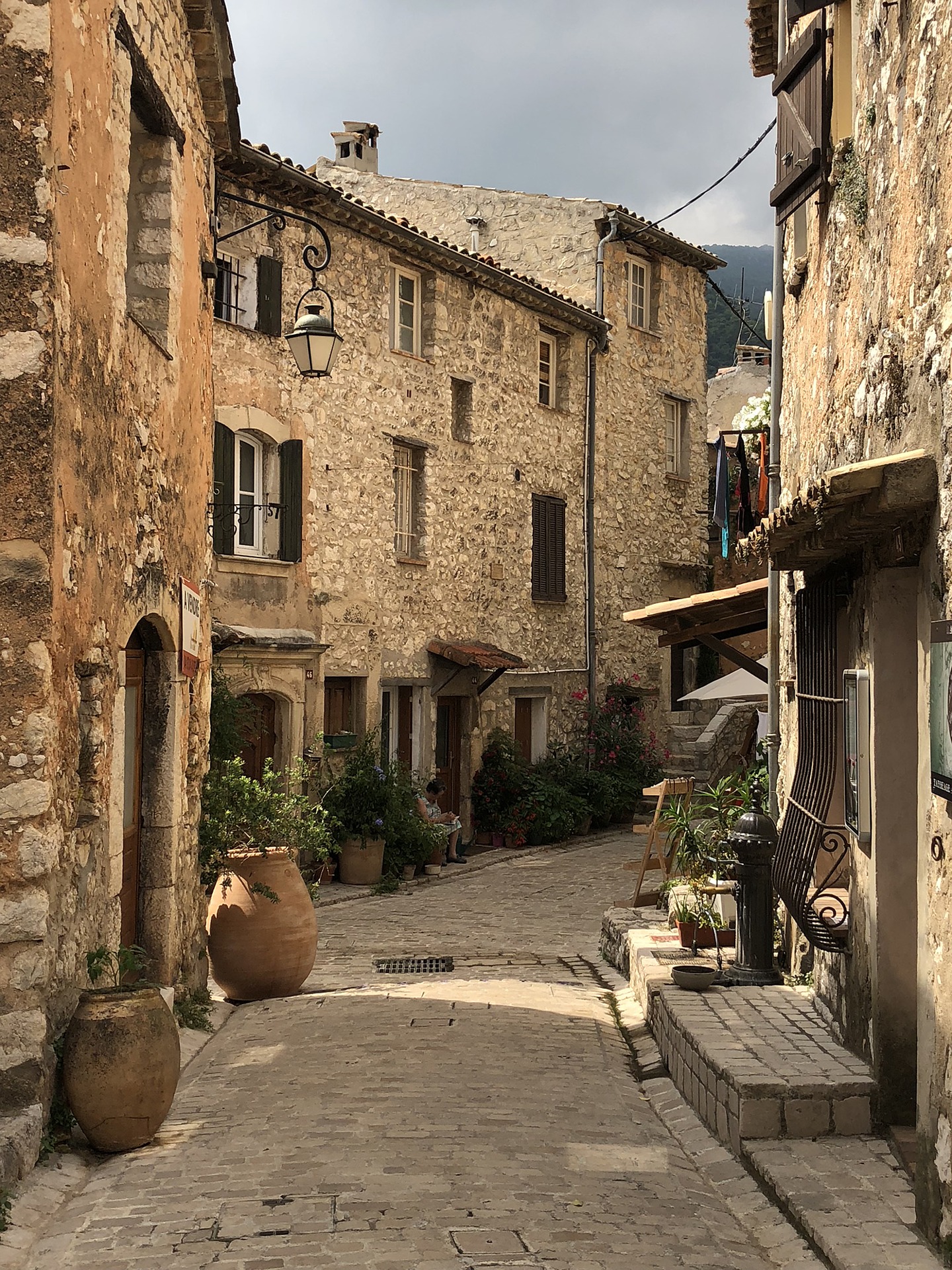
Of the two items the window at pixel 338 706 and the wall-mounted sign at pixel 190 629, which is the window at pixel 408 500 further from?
the wall-mounted sign at pixel 190 629

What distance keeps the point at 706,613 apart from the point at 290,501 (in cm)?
541

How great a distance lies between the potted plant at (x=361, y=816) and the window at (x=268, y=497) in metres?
2.56

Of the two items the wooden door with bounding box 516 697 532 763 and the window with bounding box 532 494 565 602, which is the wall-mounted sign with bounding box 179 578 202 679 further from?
the window with bounding box 532 494 565 602

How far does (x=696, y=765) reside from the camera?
21.7m

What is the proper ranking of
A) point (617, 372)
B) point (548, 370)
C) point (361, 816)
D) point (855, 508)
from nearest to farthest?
point (855, 508)
point (361, 816)
point (548, 370)
point (617, 372)

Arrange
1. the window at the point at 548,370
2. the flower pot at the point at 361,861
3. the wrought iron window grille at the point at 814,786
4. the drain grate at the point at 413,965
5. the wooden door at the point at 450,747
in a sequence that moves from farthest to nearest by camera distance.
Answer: the window at the point at 548,370
the wooden door at the point at 450,747
the flower pot at the point at 361,861
the drain grate at the point at 413,965
the wrought iron window grille at the point at 814,786

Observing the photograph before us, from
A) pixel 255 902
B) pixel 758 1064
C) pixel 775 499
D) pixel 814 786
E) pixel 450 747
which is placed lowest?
pixel 758 1064

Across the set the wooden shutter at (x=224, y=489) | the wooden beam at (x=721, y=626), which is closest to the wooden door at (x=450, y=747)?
the wooden shutter at (x=224, y=489)

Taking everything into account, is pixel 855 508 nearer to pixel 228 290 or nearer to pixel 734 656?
pixel 734 656

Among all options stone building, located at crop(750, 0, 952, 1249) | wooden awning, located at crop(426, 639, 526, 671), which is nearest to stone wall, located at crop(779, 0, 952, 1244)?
stone building, located at crop(750, 0, 952, 1249)

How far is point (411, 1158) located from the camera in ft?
17.2

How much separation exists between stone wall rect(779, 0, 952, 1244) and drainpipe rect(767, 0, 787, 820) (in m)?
1.32

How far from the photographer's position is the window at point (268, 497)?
47.8 ft

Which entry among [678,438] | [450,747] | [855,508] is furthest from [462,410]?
[855,508]
